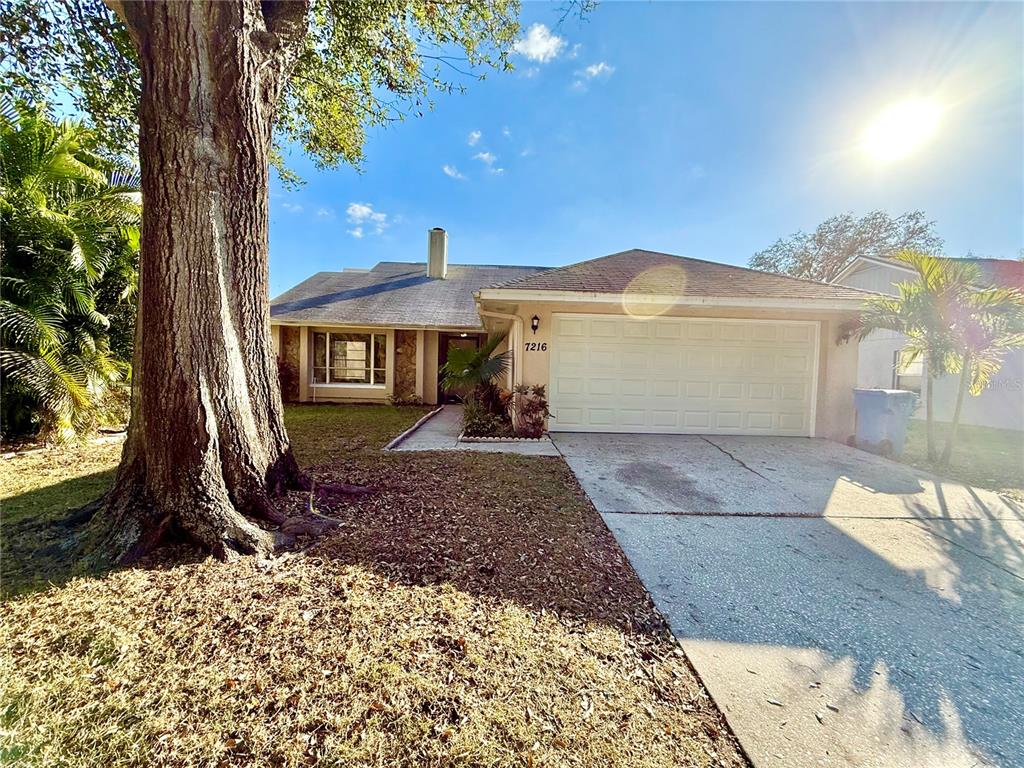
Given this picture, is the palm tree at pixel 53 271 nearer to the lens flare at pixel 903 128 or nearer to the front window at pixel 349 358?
the front window at pixel 349 358

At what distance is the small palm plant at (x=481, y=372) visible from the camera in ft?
24.4

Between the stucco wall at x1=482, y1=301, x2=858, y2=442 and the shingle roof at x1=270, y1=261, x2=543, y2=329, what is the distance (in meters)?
4.24

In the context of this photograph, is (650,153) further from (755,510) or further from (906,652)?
(906,652)

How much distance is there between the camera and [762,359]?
7.66 metres

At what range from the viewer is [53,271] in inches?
222

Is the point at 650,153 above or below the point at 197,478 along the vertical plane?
above

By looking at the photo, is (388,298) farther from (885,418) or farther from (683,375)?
(885,418)

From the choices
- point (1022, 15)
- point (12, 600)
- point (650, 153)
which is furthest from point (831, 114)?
point (12, 600)

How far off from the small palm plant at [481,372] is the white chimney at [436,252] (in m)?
8.51

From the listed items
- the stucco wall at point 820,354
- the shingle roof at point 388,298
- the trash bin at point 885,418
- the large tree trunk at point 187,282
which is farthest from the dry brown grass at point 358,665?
the shingle roof at point 388,298

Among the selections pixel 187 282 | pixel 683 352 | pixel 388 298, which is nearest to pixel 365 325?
pixel 388 298

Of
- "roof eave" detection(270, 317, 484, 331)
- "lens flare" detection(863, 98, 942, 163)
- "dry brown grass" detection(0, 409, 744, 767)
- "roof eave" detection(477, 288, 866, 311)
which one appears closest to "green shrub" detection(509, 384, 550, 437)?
"roof eave" detection(477, 288, 866, 311)

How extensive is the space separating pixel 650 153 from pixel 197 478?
10.9 m

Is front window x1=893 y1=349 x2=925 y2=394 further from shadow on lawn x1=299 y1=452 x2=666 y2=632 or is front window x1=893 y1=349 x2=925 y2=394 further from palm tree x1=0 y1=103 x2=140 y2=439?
palm tree x1=0 y1=103 x2=140 y2=439
